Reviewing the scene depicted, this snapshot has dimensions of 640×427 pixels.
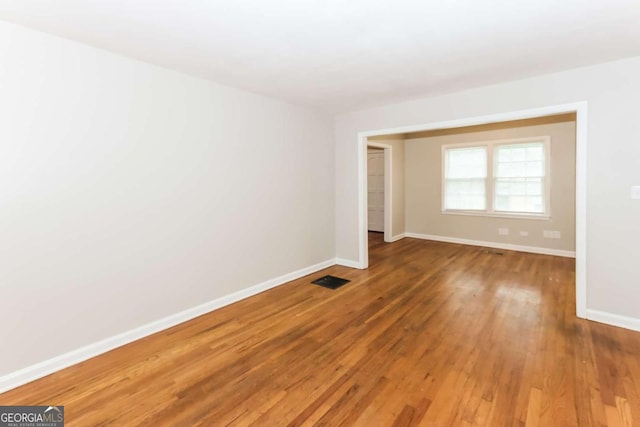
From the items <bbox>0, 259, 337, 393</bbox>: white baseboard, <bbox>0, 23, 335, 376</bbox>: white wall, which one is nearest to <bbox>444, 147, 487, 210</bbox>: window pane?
<bbox>0, 23, 335, 376</bbox>: white wall

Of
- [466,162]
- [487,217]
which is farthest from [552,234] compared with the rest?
[466,162]

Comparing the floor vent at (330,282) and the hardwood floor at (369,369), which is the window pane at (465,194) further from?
the floor vent at (330,282)

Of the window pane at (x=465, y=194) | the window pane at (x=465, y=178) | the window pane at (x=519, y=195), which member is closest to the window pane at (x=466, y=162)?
the window pane at (x=465, y=178)

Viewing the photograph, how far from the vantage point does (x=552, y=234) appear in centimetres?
558

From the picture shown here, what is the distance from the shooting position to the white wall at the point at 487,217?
212 inches

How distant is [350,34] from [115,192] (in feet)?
7.51

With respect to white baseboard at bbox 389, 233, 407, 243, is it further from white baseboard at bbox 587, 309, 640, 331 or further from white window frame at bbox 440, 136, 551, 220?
white baseboard at bbox 587, 309, 640, 331

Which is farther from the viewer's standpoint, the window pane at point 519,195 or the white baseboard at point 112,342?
the window pane at point 519,195

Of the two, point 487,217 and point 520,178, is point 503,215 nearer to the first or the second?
point 487,217

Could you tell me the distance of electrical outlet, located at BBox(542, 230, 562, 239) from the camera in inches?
217

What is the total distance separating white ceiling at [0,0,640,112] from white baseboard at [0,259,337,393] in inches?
94.0

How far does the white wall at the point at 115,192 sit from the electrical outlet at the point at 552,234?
5.06m

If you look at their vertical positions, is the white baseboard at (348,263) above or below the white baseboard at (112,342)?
above

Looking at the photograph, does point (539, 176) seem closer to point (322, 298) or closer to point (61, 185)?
point (322, 298)
